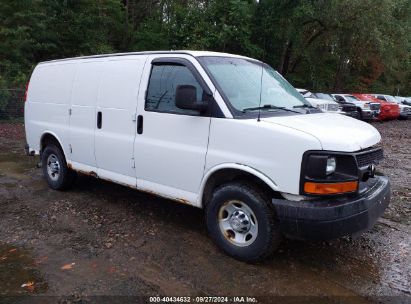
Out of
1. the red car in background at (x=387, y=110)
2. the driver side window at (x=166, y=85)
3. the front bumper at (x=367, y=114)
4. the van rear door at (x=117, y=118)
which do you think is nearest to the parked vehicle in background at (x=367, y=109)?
the front bumper at (x=367, y=114)

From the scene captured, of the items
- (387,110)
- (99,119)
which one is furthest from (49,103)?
(387,110)

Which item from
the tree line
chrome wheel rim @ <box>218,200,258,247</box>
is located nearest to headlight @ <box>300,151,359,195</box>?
chrome wheel rim @ <box>218,200,258,247</box>

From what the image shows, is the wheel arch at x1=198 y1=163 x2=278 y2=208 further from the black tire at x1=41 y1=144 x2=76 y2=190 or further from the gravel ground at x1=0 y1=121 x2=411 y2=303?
the black tire at x1=41 y1=144 x2=76 y2=190

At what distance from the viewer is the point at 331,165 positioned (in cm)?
380

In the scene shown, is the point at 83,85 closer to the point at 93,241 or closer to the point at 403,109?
the point at 93,241

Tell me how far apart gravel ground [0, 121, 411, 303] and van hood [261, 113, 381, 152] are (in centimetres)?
130

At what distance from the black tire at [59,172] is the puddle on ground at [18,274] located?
203 cm

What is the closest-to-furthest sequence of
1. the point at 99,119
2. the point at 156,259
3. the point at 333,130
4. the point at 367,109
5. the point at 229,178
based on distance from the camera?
the point at 333,130, the point at 156,259, the point at 229,178, the point at 99,119, the point at 367,109

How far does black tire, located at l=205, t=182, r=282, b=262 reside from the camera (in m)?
4.05

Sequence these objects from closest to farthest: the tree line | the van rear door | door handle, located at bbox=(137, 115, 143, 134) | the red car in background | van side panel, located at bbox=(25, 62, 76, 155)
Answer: door handle, located at bbox=(137, 115, 143, 134)
the van rear door
van side panel, located at bbox=(25, 62, 76, 155)
the tree line
the red car in background

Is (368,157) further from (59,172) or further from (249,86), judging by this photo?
(59,172)

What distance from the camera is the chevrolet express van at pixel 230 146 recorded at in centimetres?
382

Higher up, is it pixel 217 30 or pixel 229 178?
pixel 217 30

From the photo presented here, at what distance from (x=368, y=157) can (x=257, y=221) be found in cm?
126
